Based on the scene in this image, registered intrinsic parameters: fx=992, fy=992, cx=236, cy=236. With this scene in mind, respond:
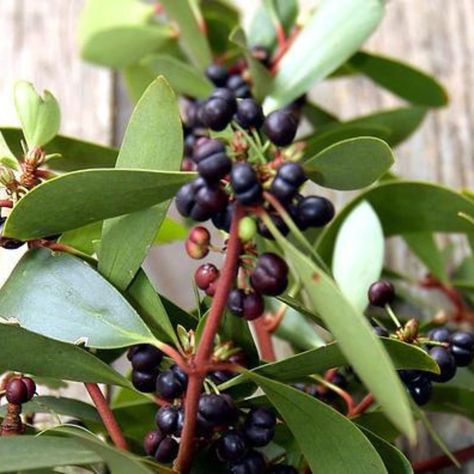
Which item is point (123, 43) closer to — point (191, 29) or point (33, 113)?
point (191, 29)

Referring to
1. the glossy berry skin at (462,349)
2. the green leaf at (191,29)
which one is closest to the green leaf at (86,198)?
the glossy berry skin at (462,349)

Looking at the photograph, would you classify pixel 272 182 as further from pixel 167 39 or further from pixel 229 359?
pixel 167 39

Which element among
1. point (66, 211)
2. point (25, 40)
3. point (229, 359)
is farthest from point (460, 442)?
point (25, 40)

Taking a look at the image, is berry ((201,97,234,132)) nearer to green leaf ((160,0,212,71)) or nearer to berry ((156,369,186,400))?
berry ((156,369,186,400))

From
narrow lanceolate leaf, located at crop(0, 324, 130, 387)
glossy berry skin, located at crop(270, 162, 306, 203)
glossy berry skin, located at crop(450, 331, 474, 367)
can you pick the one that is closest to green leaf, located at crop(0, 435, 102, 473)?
narrow lanceolate leaf, located at crop(0, 324, 130, 387)

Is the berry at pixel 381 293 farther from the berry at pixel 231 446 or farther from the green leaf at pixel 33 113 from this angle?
the green leaf at pixel 33 113

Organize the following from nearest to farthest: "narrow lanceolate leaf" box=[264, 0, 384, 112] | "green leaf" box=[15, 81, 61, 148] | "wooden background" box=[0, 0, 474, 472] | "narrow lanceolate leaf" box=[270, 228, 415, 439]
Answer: "narrow lanceolate leaf" box=[270, 228, 415, 439] < "green leaf" box=[15, 81, 61, 148] < "narrow lanceolate leaf" box=[264, 0, 384, 112] < "wooden background" box=[0, 0, 474, 472]
